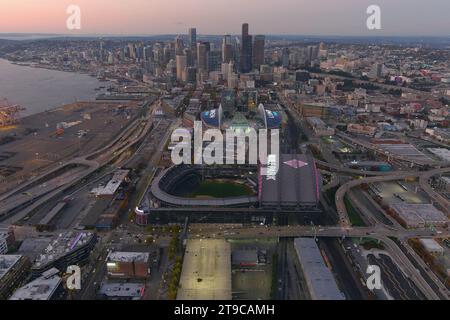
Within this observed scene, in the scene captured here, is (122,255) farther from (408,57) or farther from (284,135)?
(408,57)

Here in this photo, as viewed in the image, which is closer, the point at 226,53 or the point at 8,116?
the point at 8,116

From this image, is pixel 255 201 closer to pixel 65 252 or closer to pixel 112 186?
pixel 112 186

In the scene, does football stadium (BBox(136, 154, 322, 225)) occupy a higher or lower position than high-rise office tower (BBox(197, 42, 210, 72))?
lower

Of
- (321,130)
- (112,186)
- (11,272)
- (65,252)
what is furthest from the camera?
(321,130)

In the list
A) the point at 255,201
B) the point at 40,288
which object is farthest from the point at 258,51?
the point at 40,288

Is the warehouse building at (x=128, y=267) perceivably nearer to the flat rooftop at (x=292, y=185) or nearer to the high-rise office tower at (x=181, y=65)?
the flat rooftop at (x=292, y=185)

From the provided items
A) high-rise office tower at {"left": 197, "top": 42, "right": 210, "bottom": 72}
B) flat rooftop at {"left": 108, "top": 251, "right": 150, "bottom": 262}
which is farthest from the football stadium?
high-rise office tower at {"left": 197, "top": 42, "right": 210, "bottom": 72}

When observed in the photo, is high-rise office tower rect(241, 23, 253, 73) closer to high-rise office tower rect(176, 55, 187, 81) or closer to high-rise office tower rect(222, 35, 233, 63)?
high-rise office tower rect(222, 35, 233, 63)
